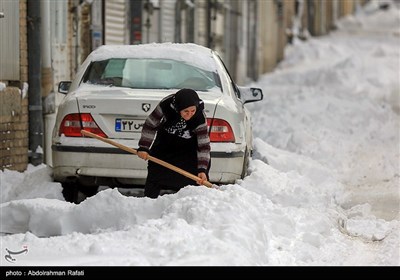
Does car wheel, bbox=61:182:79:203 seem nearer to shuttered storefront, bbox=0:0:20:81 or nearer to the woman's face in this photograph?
the woman's face

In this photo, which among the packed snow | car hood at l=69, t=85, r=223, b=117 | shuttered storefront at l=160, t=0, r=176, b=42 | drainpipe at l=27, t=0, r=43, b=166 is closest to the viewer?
the packed snow

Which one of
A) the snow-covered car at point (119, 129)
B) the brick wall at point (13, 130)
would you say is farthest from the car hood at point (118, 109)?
the brick wall at point (13, 130)

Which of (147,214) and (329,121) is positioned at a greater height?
(147,214)

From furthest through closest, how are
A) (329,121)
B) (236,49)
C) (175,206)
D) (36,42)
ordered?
(236,49), (329,121), (36,42), (175,206)

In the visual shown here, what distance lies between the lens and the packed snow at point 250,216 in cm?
678

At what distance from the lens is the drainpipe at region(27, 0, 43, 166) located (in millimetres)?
12773

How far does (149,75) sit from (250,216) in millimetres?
3301

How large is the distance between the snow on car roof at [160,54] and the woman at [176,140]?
1900mm

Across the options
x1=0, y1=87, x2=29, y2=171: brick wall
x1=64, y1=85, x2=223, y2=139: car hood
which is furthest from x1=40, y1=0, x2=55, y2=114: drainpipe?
x1=64, y1=85, x2=223, y2=139: car hood

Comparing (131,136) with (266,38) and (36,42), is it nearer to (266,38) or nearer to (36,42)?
(36,42)

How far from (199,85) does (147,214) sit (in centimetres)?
282

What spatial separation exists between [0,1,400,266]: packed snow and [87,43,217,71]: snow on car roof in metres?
1.18
